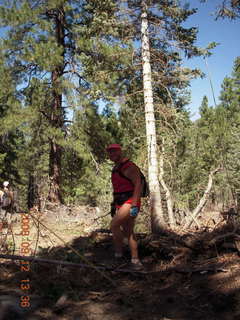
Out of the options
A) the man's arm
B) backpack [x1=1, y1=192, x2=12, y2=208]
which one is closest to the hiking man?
the man's arm

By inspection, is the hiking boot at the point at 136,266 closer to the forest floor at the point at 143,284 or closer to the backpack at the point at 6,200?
the forest floor at the point at 143,284

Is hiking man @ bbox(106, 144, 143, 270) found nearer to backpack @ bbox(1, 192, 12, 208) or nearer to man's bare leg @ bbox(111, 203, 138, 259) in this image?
man's bare leg @ bbox(111, 203, 138, 259)

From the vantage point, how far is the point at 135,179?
4.80 meters

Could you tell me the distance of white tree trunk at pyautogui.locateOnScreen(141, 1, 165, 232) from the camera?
7824 mm

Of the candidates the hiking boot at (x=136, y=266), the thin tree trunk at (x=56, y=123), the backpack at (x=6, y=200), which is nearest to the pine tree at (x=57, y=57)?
the thin tree trunk at (x=56, y=123)

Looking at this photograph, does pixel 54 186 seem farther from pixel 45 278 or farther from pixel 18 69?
pixel 45 278

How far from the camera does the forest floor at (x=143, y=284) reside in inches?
129

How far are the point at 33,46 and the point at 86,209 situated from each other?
277 inches

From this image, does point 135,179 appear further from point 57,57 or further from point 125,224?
point 57,57

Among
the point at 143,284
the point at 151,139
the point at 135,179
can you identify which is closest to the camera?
the point at 143,284

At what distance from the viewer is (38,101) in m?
12.1

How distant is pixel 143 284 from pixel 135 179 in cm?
160

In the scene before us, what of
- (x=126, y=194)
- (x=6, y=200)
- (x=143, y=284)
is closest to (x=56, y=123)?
(x=6, y=200)

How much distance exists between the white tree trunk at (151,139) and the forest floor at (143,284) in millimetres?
1681
